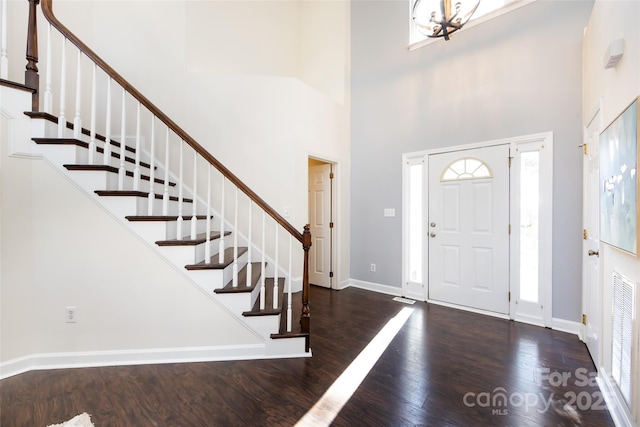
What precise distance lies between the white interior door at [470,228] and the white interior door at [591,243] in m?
0.62

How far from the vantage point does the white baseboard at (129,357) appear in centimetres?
192

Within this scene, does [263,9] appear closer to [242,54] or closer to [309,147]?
[242,54]

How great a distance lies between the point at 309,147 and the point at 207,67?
1.80 metres

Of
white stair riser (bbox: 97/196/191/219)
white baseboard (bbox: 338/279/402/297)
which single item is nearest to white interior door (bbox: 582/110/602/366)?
white baseboard (bbox: 338/279/402/297)

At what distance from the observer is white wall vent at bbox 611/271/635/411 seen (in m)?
1.34

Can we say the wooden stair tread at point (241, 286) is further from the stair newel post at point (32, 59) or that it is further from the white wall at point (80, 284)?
the stair newel post at point (32, 59)

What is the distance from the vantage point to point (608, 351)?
5.56ft

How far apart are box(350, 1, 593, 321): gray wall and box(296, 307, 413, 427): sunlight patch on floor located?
1407mm

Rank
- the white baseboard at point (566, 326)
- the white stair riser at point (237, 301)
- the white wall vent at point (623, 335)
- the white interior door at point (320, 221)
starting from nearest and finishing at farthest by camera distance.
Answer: the white wall vent at point (623, 335) < the white stair riser at point (237, 301) < the white baseboard at point (566, 326) < the white interior door at point (320, 221)

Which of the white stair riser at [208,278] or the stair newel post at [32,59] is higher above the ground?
the stair newel post at [32,59]

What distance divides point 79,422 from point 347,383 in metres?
1.61

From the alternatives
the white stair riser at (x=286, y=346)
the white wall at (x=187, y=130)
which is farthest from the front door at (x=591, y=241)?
the white wall at (x=187, y=130)

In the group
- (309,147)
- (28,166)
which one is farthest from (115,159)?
(309,147)

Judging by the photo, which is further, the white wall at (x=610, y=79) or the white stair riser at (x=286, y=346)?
the white stair riser at (x=286, y=346)
